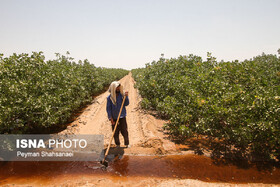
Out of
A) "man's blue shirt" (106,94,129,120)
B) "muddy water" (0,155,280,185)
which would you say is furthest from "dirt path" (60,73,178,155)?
"man's blue shirt" (106,94,129,120)

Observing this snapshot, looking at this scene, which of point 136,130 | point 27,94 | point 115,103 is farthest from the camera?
point 136,130

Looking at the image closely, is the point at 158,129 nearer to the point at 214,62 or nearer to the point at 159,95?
the point at 159,95

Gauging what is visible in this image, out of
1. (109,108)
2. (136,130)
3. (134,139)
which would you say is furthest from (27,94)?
(136,130)

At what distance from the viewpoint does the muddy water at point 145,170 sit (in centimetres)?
493

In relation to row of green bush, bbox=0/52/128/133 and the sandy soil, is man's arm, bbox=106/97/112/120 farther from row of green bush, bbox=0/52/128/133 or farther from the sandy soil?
row of green bush, bbox=0/52/128/133

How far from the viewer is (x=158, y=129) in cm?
855

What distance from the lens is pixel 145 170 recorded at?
5.25m

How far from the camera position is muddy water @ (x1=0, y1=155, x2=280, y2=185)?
4.93 metres

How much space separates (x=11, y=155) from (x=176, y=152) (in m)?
5.80

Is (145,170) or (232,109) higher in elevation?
(232,109)

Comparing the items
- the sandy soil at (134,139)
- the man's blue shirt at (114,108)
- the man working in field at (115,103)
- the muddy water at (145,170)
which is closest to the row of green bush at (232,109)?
the muddy water at (145,170)

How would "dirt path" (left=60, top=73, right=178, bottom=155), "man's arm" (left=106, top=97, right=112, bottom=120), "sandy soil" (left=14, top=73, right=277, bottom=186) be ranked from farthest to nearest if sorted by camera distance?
"dirt path" (left=60, top=73, right=178, bottom=155) < "man's arm" (left=106, top=97, right=112, bottom=120) < "sandy soil" (left=14, top=73, right=277, bottom=186)

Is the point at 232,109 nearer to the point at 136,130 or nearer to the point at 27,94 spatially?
the point at 136,130

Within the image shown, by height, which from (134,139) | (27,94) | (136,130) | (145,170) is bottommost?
(145,170)
